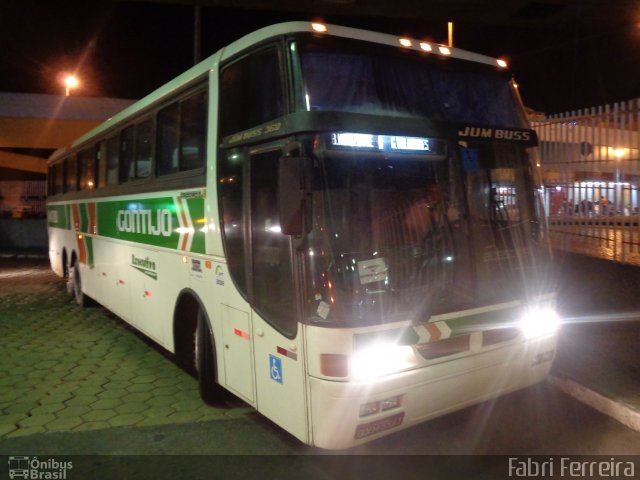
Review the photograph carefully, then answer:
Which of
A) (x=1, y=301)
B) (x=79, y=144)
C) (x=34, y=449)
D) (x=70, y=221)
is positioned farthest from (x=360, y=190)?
(x=1, y=301)

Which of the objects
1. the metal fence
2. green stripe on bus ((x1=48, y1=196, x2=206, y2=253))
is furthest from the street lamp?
the metal fence

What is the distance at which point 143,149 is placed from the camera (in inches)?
260

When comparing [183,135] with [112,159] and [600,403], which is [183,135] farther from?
[600,403]

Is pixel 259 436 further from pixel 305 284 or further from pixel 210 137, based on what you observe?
pixel 210 137

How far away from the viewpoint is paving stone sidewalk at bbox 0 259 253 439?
5.06 metres

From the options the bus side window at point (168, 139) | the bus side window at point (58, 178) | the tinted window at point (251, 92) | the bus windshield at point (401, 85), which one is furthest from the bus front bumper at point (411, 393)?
the bus side window at point (58, 178)

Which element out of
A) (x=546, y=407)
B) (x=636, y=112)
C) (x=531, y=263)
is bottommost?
(x=546, y=407)

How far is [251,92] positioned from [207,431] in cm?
301

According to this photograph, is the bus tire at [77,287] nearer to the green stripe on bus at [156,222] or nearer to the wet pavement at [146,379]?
the wet pavement at [146,379]

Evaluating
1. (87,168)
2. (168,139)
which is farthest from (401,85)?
(87,168)

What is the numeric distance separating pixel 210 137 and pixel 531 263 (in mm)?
3064

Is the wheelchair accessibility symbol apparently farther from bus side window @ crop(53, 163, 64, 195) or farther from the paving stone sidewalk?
bus side window @ crop(53, 163, 64, 195)

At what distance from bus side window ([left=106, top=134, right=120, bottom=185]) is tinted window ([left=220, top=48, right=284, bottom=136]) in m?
3.61

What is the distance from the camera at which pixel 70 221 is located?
10.6 metres
